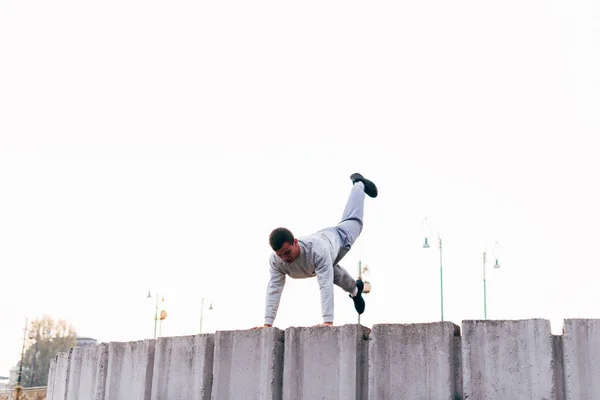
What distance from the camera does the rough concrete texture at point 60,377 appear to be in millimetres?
12672

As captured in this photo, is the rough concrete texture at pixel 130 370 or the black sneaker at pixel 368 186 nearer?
the rough concrete texture at pixel 130 370

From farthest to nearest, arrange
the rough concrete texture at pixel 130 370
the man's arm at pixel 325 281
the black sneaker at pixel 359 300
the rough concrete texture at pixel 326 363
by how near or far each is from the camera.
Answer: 1. the black sneaker at pixel 359 300
2. the rough concrete texture at pixel 130 370
3. the man's arm at pixel 325 281
4. the rough concrete texture at pixel 326 363

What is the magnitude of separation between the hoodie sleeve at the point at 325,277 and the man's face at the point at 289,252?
0.86ft

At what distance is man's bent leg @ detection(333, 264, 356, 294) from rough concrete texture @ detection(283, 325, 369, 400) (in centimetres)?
210

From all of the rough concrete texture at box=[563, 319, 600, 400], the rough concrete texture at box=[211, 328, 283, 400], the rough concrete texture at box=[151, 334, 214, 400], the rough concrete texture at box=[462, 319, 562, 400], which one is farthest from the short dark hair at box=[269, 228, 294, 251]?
the rough concrete texture at box=[563, 319, 600, 400]

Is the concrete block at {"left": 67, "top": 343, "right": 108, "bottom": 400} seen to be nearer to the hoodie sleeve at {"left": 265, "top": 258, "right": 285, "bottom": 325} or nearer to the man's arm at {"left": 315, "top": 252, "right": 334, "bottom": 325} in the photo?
the hoodie sleeve at {"left": 265, "top": 258, "right": 285, "bottom": 325}

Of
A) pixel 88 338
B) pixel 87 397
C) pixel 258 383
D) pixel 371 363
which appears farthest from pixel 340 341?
pixel 88 338

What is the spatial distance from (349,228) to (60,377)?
5251 millimetres

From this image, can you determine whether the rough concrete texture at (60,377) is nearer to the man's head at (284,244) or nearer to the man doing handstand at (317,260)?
the man doing handstand at (317,260)

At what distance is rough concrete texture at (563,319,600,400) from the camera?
7.64 metres

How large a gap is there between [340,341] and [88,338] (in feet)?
257

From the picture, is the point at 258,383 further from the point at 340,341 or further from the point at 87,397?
the point at 87,397

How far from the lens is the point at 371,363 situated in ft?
28.1

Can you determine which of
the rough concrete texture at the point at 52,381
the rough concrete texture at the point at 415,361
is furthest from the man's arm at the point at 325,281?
the rough concrete texture at the point at 52,381
